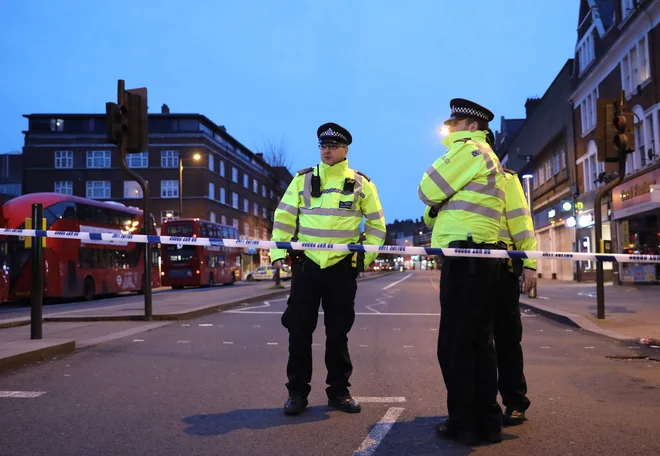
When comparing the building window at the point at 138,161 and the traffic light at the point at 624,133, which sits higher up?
the building window at the point at 138,161

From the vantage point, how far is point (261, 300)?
762 inches

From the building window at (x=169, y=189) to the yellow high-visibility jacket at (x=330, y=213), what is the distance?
57.5 m

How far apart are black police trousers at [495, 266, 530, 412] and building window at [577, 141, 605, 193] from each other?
26457mm

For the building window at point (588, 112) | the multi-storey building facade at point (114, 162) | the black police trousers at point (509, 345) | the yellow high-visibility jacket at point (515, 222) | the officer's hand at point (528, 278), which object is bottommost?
the black police trousers at point (509, 345)

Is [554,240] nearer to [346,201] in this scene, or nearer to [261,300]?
[261,300]

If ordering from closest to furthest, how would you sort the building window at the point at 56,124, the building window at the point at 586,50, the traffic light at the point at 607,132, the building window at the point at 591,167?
the traffic light at the point at 607,132 → the building window at the point at 591,167 → the building window at the point at 586,50 → the building window at the point at 56,124

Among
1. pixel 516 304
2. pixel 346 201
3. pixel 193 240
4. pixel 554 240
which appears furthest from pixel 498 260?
pixel 554 240

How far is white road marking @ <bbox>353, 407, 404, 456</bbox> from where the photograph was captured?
3581 millimetres

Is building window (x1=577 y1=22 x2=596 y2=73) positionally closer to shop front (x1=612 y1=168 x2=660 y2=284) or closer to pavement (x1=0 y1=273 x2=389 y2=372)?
shop front (x1=612 y1=168 x2=660 y2=284)

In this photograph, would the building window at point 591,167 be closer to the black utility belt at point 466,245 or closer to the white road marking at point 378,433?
the white road marking at point 378,433

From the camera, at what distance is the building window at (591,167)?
96.0ft

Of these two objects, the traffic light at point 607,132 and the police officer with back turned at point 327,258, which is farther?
the traffic light at point 607,132

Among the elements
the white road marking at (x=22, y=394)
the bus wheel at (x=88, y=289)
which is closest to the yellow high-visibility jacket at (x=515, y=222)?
the white road marking at (x=22, y=394)

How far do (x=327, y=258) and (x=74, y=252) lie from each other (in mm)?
19867
